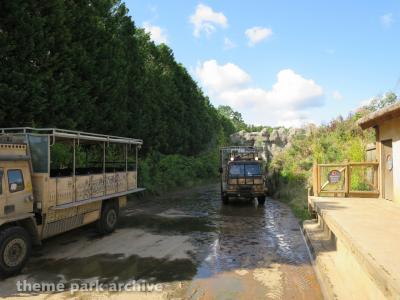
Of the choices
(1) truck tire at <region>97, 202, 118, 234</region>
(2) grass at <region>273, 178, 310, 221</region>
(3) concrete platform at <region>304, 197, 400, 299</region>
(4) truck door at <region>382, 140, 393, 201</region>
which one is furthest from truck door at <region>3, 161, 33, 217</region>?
(4) truck door at <region>382, 140, 393, 201</region>

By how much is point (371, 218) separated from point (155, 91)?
2049cm

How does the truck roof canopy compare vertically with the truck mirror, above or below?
above

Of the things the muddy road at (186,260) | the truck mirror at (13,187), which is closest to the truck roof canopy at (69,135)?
the truck mirror at (13,187)

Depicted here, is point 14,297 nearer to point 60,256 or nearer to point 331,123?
point 60,256

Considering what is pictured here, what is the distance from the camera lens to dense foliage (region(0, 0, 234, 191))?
506 inches

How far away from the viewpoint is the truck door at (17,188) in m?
8.12

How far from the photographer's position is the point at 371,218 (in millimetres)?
9672

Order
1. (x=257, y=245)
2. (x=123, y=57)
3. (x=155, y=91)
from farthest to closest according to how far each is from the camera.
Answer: (x=155, y=91) → (x=123, y=57) → (x=257, y=245)

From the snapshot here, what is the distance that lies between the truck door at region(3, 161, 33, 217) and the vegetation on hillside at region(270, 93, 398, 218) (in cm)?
1172

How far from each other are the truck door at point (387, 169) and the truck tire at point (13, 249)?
11426 mm

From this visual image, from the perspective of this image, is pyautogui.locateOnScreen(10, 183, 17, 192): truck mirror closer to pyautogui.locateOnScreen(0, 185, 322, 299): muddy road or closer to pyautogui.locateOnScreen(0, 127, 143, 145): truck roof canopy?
pyautogui.locateOnScreen(0, 127, 143, 145): truck roof canopy

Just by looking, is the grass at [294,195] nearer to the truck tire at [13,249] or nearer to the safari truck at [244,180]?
the safari truck at [244,180]

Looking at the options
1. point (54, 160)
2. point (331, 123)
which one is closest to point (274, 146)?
point (331, 123)

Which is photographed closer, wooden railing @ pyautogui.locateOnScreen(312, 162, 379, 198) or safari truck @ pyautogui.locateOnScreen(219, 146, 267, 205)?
wooden railing @ pyautogui.locateOnScreen(312, 162, 379, 198)
